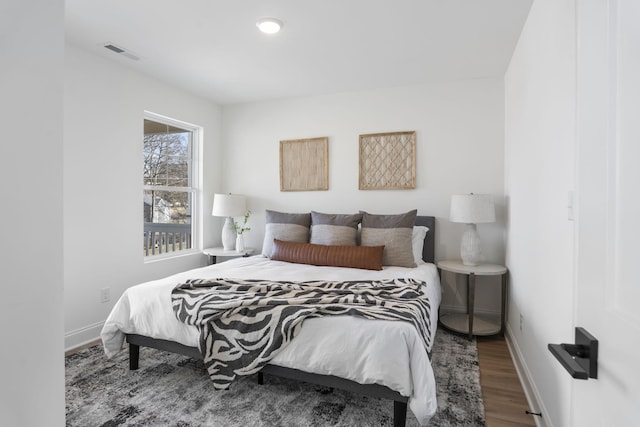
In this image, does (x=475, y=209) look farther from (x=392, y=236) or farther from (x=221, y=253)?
(x=221, y=253)

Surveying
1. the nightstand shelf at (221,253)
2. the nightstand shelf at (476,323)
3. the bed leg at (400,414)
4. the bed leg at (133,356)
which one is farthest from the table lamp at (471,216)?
the bed leg at (133,356)

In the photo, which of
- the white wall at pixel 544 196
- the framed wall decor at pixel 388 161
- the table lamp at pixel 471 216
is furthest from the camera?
the framed wall decor at pixel 388 161

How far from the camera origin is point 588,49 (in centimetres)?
67

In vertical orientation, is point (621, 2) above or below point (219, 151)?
below

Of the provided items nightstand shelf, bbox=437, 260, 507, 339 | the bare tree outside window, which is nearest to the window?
the bare tree outside window

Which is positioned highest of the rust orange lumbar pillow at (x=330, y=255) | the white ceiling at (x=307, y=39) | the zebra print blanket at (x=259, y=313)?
the white ceiling at (x=307, y=39)

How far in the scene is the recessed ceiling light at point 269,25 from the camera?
95.2 inches

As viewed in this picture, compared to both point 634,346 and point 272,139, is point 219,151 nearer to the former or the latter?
point 272,139

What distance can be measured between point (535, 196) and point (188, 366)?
2678 mm

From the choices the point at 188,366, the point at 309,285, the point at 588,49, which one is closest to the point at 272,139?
the point at 309,285

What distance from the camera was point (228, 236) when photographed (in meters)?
4.19

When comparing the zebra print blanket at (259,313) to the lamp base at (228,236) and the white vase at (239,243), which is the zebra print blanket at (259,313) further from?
the lamp base at (228,236)

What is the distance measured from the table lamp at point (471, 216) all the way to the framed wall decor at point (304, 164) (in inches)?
61.9

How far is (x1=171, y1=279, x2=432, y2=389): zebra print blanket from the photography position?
187 cm
